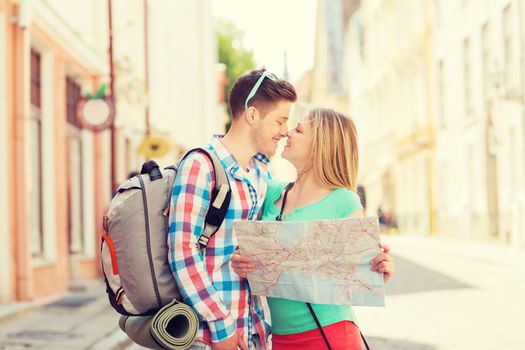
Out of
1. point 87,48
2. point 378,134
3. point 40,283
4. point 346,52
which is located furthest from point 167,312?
point 346,52

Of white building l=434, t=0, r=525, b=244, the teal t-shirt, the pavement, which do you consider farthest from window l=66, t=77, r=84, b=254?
the teal t-shirt

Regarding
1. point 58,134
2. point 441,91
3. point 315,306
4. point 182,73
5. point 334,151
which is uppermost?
point 182,73

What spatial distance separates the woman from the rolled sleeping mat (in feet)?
0.81

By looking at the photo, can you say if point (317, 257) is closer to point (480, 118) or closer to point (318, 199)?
point (318, 199)

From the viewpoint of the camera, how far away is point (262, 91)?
122 inches

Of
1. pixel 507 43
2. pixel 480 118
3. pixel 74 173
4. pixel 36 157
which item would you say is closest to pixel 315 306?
pixel 36 157

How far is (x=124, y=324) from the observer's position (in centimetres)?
295

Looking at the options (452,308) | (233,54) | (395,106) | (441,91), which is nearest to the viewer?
(452,308)

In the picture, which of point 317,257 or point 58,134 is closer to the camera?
point 317,257

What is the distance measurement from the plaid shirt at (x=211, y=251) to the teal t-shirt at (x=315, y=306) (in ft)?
0.25

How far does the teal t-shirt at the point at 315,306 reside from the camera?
122 inches

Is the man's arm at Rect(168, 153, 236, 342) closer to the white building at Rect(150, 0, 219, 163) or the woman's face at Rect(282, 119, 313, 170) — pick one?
the woman's face at Rect(282, 119, 313, 170)

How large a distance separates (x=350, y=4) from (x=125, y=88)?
43265 mm

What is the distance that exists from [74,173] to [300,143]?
13253 mm
